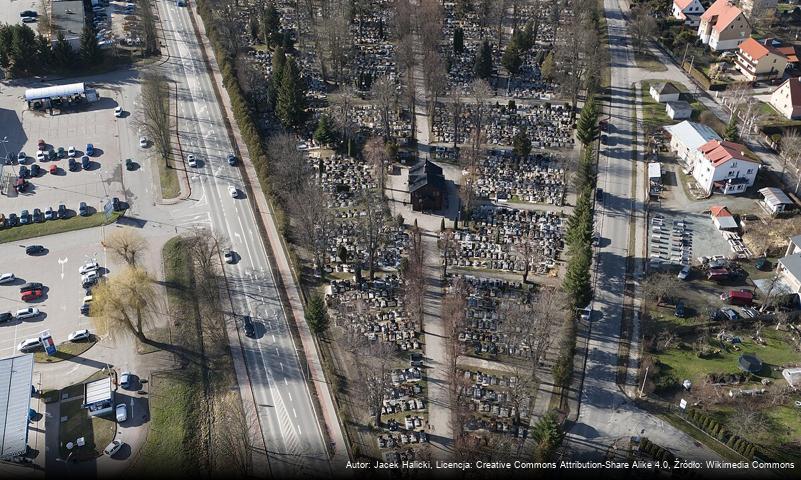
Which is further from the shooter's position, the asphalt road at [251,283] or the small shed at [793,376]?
the small shed at [793,376]

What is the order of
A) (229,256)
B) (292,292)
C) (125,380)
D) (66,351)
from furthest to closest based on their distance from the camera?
(229,256), (292,292), (66,351), (125,380)

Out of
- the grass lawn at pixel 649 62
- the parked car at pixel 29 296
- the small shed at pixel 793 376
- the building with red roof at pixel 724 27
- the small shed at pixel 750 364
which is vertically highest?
the building with red roof at pixel 724 27

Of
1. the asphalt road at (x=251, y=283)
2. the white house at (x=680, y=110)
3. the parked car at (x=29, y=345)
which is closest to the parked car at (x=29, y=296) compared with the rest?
the parked car at (x=29, y=345)

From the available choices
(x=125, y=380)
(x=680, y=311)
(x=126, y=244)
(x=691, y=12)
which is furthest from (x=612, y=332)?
(x=691, y=12)

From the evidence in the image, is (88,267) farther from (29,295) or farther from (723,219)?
(723,219)

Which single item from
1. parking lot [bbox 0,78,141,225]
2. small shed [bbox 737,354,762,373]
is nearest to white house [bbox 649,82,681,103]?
small shed [bbox 737,354,762,373]

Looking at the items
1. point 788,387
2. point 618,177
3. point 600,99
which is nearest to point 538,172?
point 618,177

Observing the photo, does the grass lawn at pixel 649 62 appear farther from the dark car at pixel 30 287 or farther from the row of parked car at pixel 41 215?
the dark car at pixel 30 287
